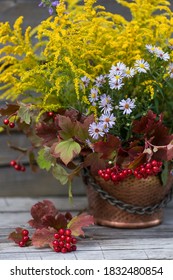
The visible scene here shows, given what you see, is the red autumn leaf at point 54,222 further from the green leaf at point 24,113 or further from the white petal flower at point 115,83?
the white petal flower at point 115,83

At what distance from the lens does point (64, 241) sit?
76.7 inches

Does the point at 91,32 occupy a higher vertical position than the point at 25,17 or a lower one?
lower

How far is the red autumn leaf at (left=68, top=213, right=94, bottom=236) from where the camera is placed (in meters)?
1.99

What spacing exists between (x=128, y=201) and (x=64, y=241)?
0.94ft

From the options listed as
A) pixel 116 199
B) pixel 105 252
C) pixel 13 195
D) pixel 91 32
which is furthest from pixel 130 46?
pixel 13 195

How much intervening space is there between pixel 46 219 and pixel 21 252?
133mm

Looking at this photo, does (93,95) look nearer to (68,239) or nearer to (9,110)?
(9,110)

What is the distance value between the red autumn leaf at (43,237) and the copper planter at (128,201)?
244 millimetres

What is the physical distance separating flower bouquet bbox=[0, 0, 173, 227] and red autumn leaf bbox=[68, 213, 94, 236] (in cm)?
11

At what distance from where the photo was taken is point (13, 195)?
271 centimetres

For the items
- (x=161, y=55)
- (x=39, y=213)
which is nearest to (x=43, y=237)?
(x=39, y=213)

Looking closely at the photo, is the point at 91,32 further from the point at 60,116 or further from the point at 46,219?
the point at 46,219

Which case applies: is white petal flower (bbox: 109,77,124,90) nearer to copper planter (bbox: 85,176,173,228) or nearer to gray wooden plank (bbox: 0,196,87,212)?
copper planter (bbox: 85,176,173,228)
